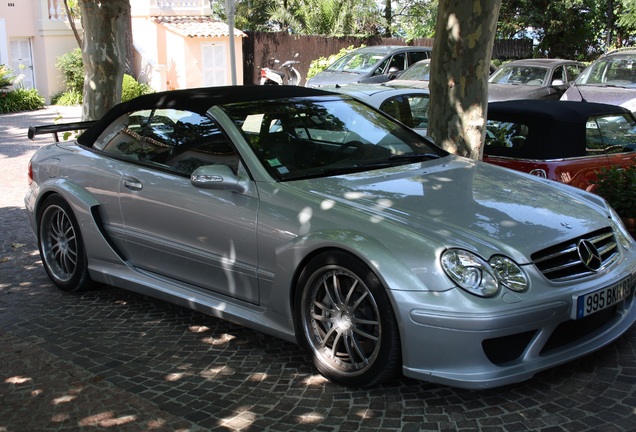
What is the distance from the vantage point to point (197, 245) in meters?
5.21

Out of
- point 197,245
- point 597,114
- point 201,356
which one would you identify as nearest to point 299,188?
point 197,245

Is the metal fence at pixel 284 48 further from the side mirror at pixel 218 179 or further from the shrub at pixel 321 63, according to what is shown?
the side mirror at pixel 218 179

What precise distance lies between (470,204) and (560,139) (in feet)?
10.5

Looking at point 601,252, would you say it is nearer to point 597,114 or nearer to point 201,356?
point 201,356

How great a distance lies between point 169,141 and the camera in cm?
572

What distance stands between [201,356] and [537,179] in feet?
8.26

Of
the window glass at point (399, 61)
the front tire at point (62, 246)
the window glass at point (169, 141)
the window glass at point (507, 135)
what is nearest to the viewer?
the window glass at point (169, 141)

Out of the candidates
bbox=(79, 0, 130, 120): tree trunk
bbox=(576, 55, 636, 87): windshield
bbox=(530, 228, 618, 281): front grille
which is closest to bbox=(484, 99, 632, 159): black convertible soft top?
bbox=(530, 228, 618, 281): front grille

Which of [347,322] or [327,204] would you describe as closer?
[347,322]

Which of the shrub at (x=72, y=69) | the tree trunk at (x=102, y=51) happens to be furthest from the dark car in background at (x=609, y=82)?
the shrub at (x=72, y=69)

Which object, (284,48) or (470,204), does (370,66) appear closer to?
(284,48)

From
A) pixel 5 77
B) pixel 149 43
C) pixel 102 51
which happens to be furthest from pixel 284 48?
pixel 102 51

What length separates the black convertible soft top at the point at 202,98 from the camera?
222 inches

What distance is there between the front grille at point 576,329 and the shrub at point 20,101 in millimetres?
21528
